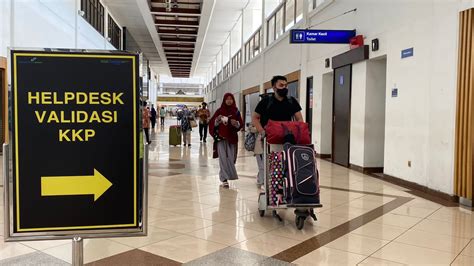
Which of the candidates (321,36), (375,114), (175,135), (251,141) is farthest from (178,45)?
(251,141)

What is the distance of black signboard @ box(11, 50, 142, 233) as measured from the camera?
6.91 feet

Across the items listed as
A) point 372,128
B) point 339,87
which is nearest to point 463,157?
point 372,128

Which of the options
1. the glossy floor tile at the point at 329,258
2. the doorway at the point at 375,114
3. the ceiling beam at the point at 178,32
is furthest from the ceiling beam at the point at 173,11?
the glossy floor tile at the point at 329,258

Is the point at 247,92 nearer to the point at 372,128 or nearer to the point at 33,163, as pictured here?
the point at 372,128

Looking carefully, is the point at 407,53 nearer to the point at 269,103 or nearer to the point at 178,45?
the point at 269,103

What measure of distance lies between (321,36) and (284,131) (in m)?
4.46

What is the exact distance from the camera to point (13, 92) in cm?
207

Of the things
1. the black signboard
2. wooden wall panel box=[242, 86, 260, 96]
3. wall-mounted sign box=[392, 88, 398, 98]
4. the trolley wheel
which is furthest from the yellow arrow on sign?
wooden wall panel box=[242, 86, 260, 96]

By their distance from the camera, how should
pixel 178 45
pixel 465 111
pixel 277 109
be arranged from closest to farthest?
pixel 277 109, pixel 465 111, pixel 178 45

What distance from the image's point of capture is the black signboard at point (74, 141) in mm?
2107

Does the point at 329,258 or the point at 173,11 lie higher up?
the point at 173,11

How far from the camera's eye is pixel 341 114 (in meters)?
8.86

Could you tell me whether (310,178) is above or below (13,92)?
below

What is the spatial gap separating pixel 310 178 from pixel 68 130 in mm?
2309
